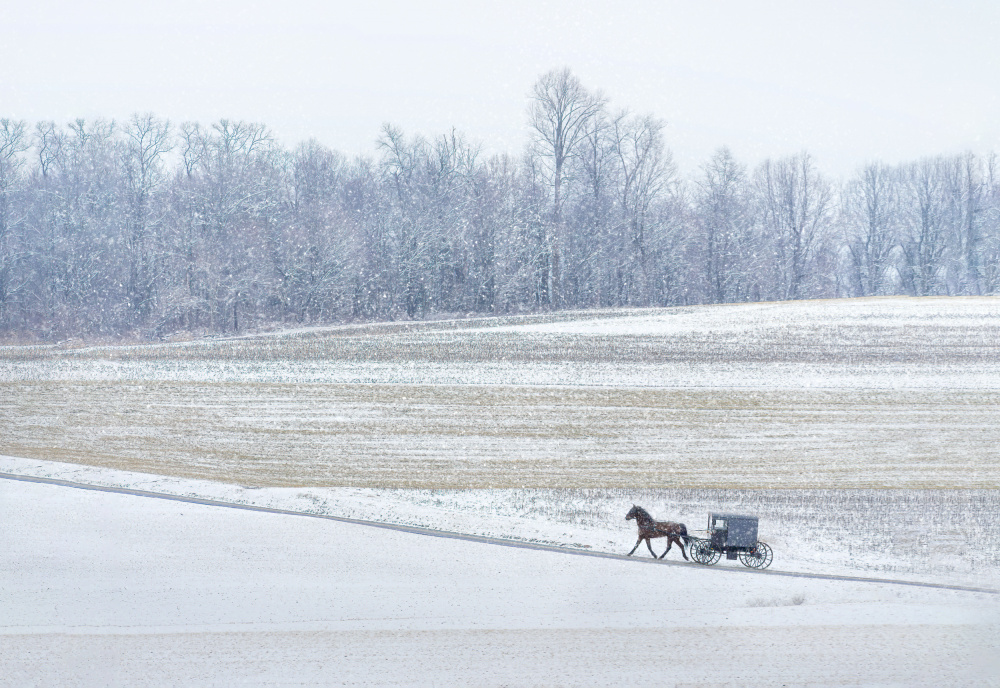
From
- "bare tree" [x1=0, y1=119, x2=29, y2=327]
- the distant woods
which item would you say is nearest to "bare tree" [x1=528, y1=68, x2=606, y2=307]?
the distant woods

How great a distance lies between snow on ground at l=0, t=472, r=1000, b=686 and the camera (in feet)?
29.1

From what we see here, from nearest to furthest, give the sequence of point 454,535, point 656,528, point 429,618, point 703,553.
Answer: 1. point 429,618
2. point 656,528
3. point 703,553
4. point 454,535

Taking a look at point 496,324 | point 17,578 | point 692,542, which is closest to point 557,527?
point 692,542

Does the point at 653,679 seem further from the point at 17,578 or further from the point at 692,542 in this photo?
the point at 17,578

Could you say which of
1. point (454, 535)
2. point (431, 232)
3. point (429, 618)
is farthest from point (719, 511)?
point (431, 232)

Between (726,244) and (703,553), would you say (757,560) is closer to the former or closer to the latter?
(703,553)

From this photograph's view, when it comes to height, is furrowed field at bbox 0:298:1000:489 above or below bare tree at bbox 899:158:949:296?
below

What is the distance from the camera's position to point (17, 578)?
11461 mm

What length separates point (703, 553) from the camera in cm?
1228

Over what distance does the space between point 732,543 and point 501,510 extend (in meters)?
4.75

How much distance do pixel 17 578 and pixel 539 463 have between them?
33.8 ft

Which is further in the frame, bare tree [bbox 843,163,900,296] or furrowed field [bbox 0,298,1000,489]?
bare tree [bbox 843,163,900,296]

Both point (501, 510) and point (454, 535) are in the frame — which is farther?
point (501, 510)

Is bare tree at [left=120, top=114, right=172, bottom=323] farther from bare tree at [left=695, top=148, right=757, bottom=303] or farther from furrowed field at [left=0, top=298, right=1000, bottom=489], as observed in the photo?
bare tree at [left=695, top=148, right=757, bottom=303]
